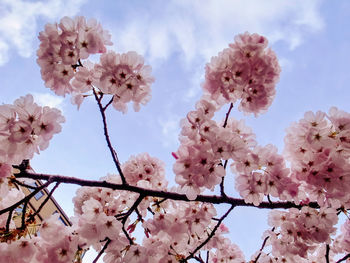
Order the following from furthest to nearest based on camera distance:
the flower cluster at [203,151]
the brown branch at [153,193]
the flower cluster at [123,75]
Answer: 1. the flower cluster at [123,75]
2. the brown branch at [153,193]
3. the flower cluster at [203,151]

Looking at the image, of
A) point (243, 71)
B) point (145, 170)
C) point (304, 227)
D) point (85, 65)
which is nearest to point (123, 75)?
point (85, 65)

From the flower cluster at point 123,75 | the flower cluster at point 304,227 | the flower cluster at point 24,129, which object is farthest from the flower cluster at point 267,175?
the flower cluster at point 24,129

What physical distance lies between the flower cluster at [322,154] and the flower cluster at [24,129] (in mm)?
2684

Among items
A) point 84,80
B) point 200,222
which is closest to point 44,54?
point 84,80

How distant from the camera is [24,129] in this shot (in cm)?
309

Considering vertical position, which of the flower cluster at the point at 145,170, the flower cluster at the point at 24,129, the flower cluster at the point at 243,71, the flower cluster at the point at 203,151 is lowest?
the flower cluster at the point at 24,129

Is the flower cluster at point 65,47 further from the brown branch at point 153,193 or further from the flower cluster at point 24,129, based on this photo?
the brown branch at point 153,193

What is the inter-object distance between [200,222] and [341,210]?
1.84 meters

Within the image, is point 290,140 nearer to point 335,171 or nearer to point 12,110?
point 335,171

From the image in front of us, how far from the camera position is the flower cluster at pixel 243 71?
357cm

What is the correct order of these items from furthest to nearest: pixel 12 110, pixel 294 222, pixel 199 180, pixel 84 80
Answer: pixel 294 222 → pixel 84 80 → pixel 199 180 → pixel 12 110

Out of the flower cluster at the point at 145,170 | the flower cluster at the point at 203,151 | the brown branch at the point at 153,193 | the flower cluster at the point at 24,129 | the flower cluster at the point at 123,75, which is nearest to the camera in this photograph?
the flower cluster at the point at 24,129

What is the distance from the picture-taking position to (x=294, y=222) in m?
4.00

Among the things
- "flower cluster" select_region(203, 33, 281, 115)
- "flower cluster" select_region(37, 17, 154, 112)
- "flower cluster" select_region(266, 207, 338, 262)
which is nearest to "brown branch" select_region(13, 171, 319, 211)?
"flower cluster" select_region(266, 207, 338, 262)
